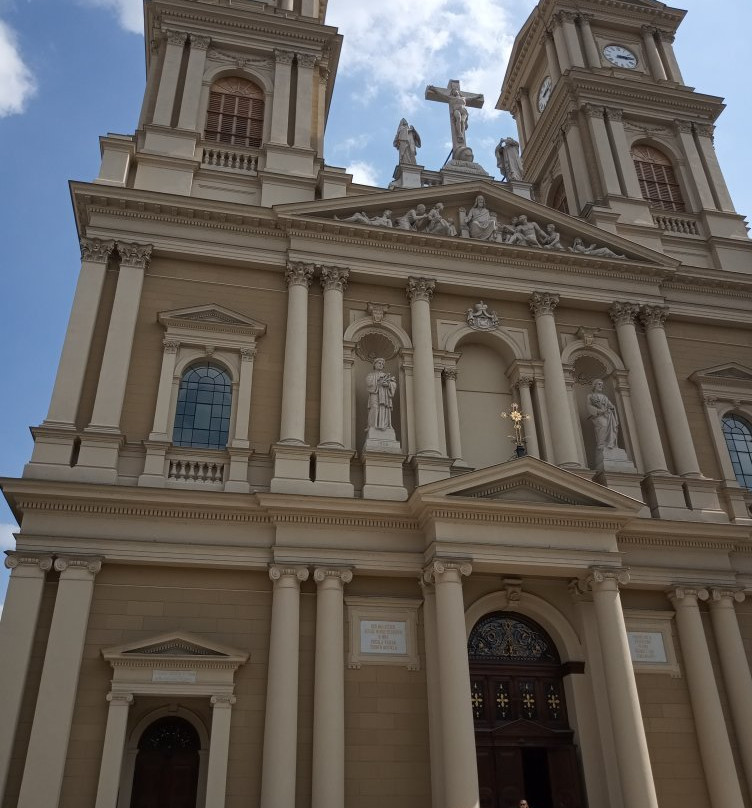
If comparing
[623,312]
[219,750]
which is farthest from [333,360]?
[219,750]

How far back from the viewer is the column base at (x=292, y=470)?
14.6 m

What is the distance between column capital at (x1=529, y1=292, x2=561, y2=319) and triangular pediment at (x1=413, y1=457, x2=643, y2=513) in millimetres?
4739

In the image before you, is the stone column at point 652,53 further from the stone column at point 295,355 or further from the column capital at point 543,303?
the stone column at point 295,355

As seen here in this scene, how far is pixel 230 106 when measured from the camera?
68.9 feet

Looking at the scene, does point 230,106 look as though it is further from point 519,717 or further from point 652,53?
point 519,717

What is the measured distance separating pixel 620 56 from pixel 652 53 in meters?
1.05

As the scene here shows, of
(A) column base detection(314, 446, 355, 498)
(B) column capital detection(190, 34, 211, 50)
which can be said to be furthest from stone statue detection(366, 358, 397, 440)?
(B) column capital detection(190, 34, 211, 50)

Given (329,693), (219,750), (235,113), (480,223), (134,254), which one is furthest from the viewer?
(235,113)

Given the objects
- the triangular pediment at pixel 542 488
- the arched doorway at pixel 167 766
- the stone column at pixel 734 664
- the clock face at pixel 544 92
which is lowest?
the arched doorway at pixel 167 766

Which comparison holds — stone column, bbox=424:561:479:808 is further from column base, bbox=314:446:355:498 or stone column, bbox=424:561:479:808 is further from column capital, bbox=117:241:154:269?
column capital, bbox=117:241:154:269

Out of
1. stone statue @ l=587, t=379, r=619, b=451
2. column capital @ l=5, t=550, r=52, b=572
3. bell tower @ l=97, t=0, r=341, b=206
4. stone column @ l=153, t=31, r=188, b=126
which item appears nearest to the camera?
column capital @ l=5, t=550, r=52, b=572

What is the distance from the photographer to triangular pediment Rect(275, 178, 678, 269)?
58.7 feet

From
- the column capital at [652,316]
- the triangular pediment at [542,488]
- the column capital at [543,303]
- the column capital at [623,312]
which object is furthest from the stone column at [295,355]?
the column capital at [652,316]

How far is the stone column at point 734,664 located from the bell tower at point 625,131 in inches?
383
